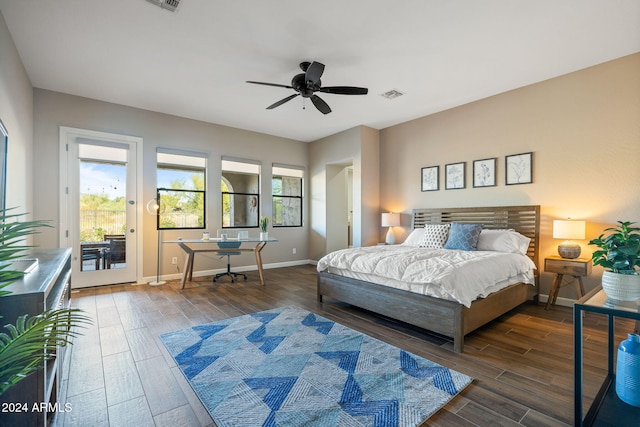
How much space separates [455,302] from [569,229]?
200 cm

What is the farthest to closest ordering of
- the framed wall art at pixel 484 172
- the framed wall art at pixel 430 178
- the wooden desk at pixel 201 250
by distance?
the framed wall art at pixel 430 178 < the wooden desk at pixel 201 250 < the framed wall art at pixel 484 172

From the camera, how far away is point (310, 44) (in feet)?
10.2

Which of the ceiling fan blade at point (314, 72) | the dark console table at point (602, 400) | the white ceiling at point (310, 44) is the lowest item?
Result: the dark console table at point (602, 400)

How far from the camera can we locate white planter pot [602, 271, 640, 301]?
5.15 ft

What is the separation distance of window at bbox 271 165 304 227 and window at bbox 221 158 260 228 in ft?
1.41

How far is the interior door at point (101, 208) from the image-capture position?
14.5 ft

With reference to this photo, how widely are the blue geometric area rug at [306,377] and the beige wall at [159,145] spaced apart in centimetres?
278

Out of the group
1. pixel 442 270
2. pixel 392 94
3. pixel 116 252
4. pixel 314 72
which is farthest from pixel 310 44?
pixel 116 252

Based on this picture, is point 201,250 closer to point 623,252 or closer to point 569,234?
point 623,252

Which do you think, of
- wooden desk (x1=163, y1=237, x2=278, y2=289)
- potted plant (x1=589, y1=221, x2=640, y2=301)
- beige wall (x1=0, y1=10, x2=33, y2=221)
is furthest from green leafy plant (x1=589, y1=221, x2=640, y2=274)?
beige wall (x1=0, y1=10, x2=33, y2=221)

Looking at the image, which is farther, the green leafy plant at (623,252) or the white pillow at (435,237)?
the white pillow at (435,237)

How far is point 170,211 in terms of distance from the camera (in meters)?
5.22

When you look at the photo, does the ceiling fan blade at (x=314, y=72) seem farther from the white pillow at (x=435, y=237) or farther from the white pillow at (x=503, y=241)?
the white pillow at (x=503, y=241)

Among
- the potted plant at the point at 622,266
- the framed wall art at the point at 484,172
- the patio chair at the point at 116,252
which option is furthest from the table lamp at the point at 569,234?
the patio chair at the point at 116,252
